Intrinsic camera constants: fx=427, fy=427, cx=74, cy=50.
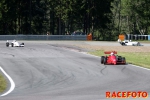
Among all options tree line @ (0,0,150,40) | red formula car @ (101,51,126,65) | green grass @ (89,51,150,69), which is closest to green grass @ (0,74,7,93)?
red formula car @ (101,51,126,65)

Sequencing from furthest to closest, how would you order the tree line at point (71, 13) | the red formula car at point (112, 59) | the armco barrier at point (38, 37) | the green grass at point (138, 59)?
the tree line at point (71, 13), the armco barrier at point (38, 37), the green grass at point (138, 59), the red formula car at point (112, 59)

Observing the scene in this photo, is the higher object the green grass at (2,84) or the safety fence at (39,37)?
the safety fence at (39,37)

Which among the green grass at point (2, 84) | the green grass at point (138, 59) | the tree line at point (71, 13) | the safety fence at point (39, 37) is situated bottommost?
the green grass at point (138, 59)

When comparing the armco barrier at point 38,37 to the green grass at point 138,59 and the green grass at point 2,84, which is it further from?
the green grass at point 2,84

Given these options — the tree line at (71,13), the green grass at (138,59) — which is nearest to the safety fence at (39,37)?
the tree line at (71,13)

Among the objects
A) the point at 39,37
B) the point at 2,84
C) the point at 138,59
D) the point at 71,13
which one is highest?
the point at 71,13

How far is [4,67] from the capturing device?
25.8 meters

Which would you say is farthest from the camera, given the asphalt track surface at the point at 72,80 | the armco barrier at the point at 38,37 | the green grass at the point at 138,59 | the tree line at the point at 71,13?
the tree line at the point at 71,13

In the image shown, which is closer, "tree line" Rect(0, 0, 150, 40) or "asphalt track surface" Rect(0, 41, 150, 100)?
"asphalt track surface" Rect(0, 41, 150, 100)

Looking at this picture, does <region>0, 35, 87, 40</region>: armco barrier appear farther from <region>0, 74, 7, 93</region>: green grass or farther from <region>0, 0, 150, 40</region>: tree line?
<region>0, 74, 7, 93</region>: green grass

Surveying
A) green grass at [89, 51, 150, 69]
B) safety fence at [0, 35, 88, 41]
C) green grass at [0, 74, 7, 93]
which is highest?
safety fence at [0, 35, 88, 41]

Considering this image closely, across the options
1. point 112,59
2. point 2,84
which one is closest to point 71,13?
point 112,59

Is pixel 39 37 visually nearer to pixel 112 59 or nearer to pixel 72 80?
pixel 112 59

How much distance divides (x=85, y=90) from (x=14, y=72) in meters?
8.00
